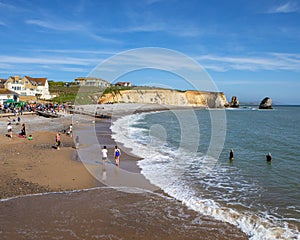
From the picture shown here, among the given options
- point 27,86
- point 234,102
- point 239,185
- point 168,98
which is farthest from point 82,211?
point 234,102

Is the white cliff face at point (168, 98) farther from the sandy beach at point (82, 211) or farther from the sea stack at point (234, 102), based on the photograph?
the sandy beach at point (82, 211)

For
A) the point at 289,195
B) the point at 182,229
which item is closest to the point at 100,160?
the point at 182,229

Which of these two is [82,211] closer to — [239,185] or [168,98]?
[239,185]

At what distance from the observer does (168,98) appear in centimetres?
13550

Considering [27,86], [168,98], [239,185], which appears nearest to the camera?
[239,185]

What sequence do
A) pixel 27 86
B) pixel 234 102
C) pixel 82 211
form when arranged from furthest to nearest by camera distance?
pixel 234 102, pixel 27 86, pixel 82 211

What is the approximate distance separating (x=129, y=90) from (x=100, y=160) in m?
102

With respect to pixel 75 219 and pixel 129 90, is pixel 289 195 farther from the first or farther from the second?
pixel 129 90

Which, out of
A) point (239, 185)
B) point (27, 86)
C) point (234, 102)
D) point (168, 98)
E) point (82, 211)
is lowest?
point (239, 185)

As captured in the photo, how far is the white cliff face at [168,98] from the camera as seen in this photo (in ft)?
357

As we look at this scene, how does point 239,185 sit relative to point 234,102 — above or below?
below

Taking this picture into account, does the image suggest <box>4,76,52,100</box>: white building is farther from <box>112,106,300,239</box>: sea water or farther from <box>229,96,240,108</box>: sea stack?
<box>229,96,240,108</box>: sea stack

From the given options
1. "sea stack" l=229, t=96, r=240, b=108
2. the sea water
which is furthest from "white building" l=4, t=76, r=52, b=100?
"sea stack" l=229, t=96, r=240, b=108

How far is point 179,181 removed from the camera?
12992mm
